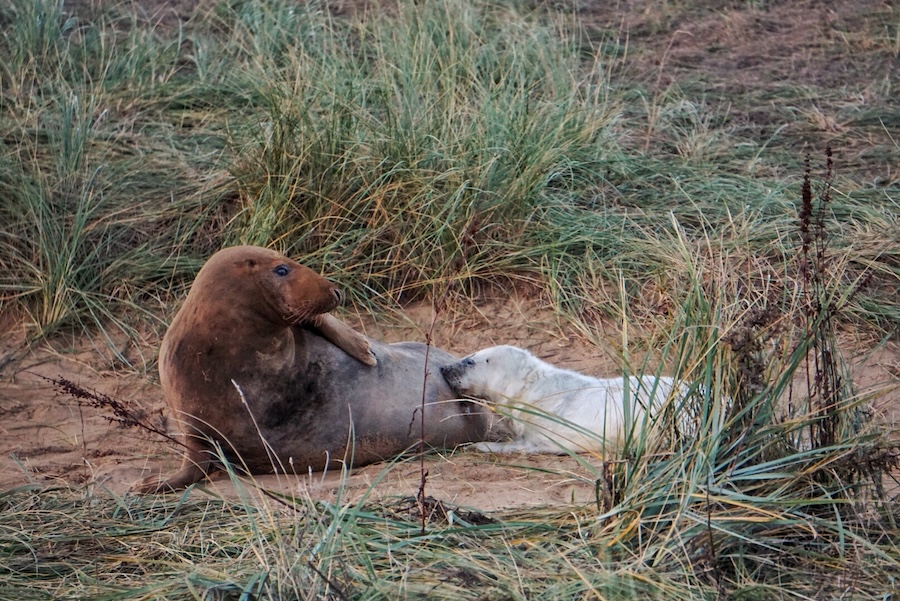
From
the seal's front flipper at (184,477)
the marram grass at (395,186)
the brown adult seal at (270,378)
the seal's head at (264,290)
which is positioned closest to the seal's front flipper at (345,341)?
the brown adult seal at (270,378)

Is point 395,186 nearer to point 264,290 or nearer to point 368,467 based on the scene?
point 264,290

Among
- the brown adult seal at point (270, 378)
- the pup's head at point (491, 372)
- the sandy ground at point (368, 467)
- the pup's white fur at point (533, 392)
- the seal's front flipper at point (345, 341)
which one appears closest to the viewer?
the sandy ground at point (368, 467)

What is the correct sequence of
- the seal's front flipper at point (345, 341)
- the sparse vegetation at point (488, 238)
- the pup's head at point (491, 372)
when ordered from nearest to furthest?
the sparse vegetation at point (488, 238) → the seal's front flipper at point (345, 341) → the pup's head at point (491, 372)

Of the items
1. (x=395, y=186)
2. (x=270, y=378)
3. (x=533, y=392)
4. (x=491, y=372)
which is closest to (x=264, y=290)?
(x=270, y=378)

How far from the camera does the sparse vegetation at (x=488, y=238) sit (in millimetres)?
3084

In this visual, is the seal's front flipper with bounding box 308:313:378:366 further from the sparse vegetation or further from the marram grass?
the marram grass

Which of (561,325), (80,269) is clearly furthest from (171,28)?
(561,325)

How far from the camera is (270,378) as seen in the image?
4227 mm

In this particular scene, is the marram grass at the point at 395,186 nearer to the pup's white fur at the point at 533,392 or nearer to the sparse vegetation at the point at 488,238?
the sparse vegetation at the point at 488,238

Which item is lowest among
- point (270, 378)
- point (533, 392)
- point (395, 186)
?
point (533, 392)

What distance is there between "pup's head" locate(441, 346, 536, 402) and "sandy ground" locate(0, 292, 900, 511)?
1.00 ft

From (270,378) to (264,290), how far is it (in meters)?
0.31

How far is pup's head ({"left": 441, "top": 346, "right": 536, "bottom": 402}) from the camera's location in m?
Answer: 4.71

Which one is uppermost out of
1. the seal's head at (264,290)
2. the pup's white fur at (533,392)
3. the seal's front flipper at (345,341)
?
the seal's head at (264,290)
